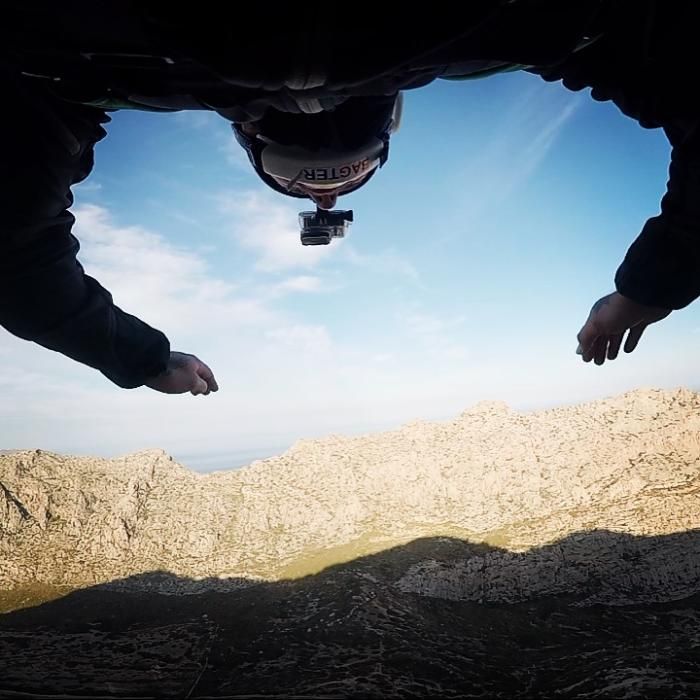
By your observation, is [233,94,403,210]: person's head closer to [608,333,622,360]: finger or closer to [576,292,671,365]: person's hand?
[576,292,671,365]: person's hand

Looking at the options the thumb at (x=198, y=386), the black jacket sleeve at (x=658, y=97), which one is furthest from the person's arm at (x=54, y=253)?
the black jacket sleeve at (x=658, y=97)

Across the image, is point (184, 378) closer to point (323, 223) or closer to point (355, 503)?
point (323, 223)

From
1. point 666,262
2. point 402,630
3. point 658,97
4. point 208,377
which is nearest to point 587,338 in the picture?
point 666,262

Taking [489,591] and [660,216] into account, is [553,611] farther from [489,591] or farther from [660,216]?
[660,216]

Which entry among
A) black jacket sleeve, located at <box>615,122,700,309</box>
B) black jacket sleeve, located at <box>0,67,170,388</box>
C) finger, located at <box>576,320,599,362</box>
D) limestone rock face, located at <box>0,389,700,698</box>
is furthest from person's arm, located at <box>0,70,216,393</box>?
limestone rock face, located at <box>0,389,700,698</box>

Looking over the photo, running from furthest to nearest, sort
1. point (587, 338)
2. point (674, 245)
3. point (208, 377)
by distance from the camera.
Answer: point (208, 377) < point (587, 338) < point (674, 245)

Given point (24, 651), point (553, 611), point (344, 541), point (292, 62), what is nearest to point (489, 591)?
point (553, 611)
